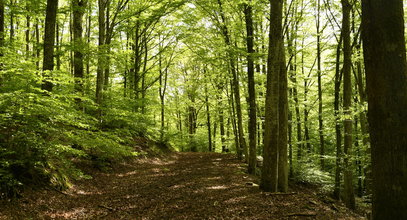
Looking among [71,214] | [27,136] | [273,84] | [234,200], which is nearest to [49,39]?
[27,136]

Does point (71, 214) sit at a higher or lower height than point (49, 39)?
lower

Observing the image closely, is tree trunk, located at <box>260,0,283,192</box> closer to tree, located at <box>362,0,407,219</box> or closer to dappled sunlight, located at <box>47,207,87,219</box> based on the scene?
tree, located at <box>362,0,407,219</box>

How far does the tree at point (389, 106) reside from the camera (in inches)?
112

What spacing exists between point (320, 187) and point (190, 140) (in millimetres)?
19386

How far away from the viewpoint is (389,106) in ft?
9.49

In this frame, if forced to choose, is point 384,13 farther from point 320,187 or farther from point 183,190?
point 320,187

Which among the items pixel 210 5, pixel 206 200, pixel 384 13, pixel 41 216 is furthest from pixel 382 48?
pixel 210 5

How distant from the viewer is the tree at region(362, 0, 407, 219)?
285 centimetres

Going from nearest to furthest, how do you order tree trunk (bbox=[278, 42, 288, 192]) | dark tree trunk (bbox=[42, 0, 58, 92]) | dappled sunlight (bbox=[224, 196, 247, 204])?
dappled sunlight (bbox=[224, 196, 247, 204]) → dark tree trunk (bbox=[42, 0, 58, 92]) → tree trunk (bbox=[278, 42, 288, 192])

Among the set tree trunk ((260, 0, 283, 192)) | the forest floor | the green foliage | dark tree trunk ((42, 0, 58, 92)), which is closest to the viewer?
the green foliage

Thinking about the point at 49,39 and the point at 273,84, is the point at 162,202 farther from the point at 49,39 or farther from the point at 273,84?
the point at 49,39

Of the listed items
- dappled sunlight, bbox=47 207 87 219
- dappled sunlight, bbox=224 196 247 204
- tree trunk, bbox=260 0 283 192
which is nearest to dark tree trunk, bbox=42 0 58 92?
dappled sunlight, bbox=47 207 87 219

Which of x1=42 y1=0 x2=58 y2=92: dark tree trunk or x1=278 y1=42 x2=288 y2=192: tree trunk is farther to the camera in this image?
x1=278 y1=42 x2=288 y2=192: tree trunk

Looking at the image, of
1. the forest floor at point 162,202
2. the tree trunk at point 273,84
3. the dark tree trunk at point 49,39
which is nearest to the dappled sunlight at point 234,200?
the forest floor at point 162,202
